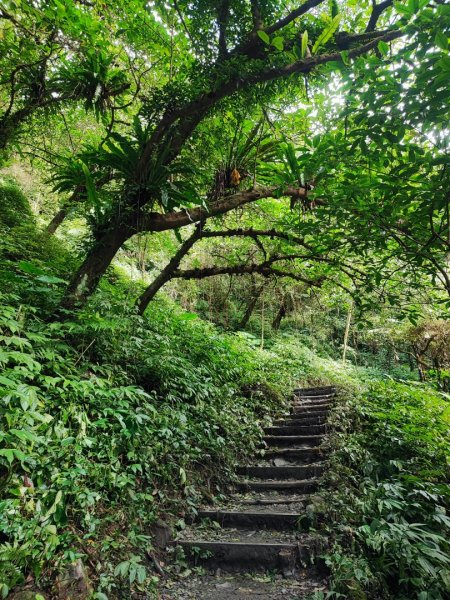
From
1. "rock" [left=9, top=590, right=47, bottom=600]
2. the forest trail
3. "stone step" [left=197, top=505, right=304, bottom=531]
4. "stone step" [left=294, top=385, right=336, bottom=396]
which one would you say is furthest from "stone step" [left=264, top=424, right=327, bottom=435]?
"rock" [left=9, top=590, right=47, bottom=600]

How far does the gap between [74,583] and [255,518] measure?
181cm

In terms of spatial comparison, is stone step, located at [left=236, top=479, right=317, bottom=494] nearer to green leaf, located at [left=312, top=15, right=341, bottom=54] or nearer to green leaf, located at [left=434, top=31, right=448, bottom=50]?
green leaf, located at [left=434, top=31, right=448, bottom=50]

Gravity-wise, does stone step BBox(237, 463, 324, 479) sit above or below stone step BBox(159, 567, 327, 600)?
above

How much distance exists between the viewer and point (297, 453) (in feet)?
15.1

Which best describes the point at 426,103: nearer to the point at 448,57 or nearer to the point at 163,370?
the point at 448,57

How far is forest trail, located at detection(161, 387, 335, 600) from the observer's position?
2.56 meters

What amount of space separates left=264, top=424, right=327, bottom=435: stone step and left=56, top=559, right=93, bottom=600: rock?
365 cm

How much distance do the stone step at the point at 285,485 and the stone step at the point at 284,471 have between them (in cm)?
8

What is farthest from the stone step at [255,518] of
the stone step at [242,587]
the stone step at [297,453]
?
the stone step at [297,453]

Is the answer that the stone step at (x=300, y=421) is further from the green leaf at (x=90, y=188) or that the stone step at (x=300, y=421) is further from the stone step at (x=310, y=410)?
the green leaf at (x=90, y=188)

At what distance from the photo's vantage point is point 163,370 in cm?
402

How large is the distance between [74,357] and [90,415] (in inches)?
23.5

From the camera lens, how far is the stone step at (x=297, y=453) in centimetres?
447

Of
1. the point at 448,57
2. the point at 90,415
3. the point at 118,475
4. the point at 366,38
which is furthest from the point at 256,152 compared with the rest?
the point at 118,475
